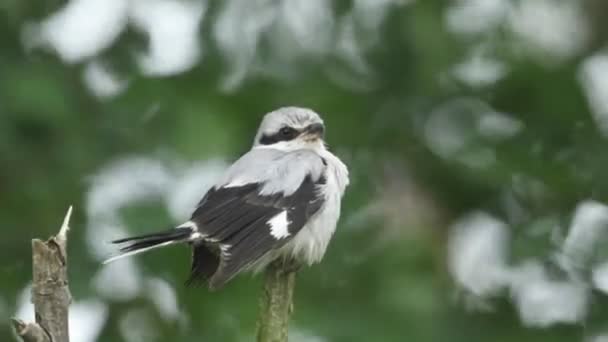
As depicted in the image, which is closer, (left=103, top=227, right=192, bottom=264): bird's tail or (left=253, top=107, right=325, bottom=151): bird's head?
(left=103, top=227, right=192, bottom=264): bird's tail

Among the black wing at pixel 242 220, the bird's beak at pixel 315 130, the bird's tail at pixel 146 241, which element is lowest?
the bird's tail at pixel 146 241

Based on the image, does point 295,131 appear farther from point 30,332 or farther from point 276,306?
point 30,332

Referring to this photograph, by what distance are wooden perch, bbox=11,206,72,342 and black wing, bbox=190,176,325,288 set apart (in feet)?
3.50

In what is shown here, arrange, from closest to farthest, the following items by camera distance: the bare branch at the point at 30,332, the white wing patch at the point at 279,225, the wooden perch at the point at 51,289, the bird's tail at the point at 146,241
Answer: the bare branch at the point at 30,332, the wooden perch at the point at 51,289, the bird's tail at the point at 146,241, the white wing patch at the point at 279,225

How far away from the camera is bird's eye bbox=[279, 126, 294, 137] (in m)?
4.47

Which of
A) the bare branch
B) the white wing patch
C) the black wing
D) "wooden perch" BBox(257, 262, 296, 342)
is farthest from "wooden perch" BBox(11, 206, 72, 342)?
the white wing patch

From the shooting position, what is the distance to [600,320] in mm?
5625

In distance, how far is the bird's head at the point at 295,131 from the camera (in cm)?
445

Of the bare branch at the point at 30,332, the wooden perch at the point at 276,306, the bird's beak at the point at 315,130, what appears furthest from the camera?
the bird's beak at the point at 315,130

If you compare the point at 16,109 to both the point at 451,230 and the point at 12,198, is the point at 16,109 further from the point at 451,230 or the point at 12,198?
→ the point at 451,230

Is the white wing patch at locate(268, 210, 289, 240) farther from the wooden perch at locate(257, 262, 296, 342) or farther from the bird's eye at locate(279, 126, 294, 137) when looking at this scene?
the bird's eye at locate(279, 126, 294, 137)

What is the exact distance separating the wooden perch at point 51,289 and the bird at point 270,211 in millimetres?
956

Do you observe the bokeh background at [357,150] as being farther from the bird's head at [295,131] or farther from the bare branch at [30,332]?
the bare branch at [30,332]

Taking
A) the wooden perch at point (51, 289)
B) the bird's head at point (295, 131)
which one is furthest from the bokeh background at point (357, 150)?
the wooden perch at point (51, 289)
